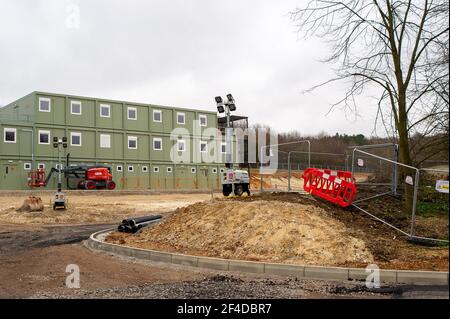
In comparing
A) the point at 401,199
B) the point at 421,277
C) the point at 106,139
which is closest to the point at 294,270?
the point at 421,277

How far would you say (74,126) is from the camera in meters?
48.5

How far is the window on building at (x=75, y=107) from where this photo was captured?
160 ft

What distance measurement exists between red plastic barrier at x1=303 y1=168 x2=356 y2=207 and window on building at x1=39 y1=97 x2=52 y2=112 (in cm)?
3756

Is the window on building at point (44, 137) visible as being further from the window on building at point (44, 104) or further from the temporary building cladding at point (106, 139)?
the window on building at point (44, 104)

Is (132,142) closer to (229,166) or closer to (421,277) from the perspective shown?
(229,166)

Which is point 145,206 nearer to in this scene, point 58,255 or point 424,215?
point 58,255

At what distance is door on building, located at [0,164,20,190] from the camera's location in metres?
43.3

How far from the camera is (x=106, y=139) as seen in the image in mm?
50969

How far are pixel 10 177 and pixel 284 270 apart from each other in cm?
4058

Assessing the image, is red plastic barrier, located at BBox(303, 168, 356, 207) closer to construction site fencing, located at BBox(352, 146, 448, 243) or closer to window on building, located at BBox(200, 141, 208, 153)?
construction site fencing, located at BBox(352, 146, 448, 243)

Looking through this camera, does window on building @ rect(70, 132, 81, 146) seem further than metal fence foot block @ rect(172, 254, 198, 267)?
Yes

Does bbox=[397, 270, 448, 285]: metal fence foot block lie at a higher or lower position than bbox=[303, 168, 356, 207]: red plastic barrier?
lower

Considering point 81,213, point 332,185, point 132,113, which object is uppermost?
A: point 132,113

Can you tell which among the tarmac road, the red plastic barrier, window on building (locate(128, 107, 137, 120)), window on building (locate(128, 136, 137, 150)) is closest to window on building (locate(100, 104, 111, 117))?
window on building (locate(128, 107, 137, 120))
